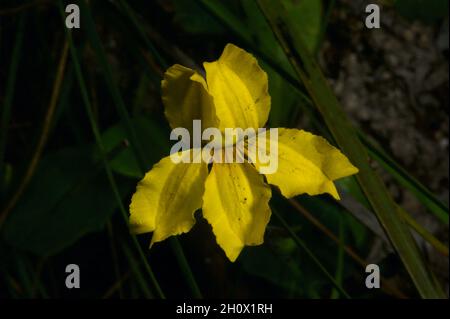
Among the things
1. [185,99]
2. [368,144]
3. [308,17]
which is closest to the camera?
[185,99]

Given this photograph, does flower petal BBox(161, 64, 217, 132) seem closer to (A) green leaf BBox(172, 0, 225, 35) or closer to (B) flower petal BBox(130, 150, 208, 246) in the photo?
(B) flower petal BBox(130, 150, 208, 246)

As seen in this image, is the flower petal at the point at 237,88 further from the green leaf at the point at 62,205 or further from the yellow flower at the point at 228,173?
the green leaf at the point at 62,205

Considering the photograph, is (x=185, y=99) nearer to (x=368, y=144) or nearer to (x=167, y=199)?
(x=167, y=199)

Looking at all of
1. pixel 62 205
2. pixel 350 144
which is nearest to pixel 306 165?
pixel 350 144

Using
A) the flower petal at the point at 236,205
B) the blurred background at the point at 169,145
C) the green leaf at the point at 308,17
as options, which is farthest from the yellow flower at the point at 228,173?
the green leaf at the point at 308,17

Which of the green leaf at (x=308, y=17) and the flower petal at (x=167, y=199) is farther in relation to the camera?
the green leaf at (x=308, y=17)

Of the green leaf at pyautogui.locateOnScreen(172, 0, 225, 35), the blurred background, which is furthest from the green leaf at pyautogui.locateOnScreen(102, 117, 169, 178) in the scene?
the green leaf at pyautogui.locateOnScreen(172, 0, 225, 35)
